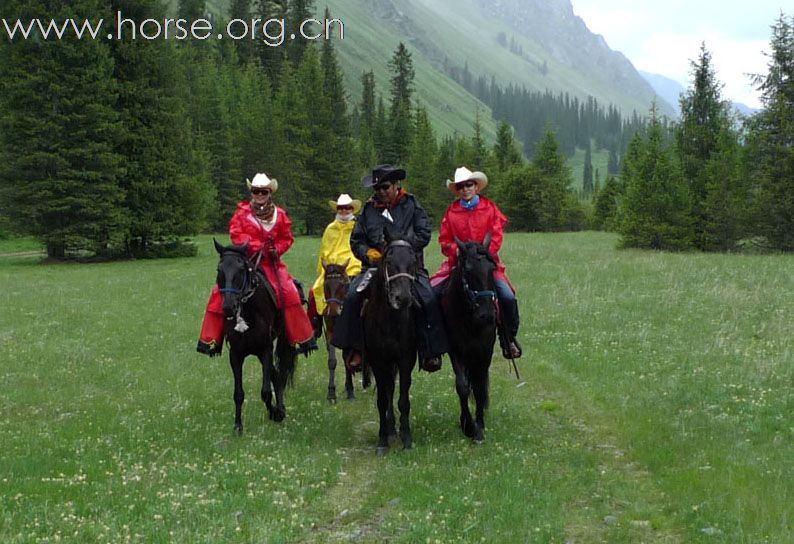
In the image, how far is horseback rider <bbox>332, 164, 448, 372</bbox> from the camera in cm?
997

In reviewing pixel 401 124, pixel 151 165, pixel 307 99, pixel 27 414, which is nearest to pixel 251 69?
pixel 401 124

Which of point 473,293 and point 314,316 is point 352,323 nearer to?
point 473,293

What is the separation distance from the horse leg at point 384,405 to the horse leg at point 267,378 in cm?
216

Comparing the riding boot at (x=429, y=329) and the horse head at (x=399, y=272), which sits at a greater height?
the horse head at (x=399, y=272)

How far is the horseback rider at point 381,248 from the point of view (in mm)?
9969

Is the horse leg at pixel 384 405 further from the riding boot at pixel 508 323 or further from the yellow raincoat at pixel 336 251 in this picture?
the yellow raincoat at pixel 336 251

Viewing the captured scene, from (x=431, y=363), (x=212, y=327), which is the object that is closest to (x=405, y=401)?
(x=431, y=363)

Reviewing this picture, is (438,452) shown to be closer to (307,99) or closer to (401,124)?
(307,99)

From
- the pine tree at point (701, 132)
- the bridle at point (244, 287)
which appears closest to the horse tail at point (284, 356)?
the bridle at point (244, 287)

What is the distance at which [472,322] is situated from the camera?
32.5 ft

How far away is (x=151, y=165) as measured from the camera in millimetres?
46062

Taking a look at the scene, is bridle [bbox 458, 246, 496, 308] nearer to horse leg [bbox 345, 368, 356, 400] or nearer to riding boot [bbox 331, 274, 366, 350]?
riding boot [bbox 331, 274, 366, 350]

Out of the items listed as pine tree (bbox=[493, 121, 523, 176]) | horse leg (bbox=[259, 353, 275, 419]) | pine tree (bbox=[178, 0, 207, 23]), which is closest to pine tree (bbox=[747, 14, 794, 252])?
horse leg (bbox=[259, 353, 275, 419])

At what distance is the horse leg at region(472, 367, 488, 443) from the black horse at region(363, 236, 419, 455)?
1.04 metres
